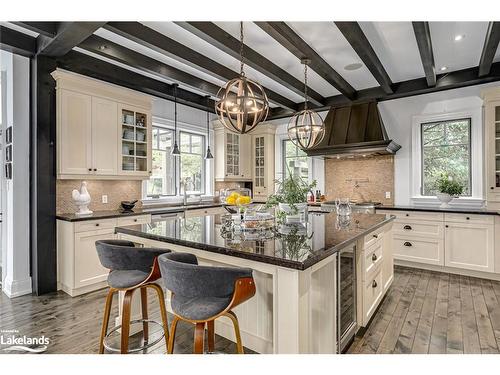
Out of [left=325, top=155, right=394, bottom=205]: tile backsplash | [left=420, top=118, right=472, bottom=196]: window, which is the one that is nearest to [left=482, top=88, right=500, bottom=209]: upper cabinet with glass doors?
[left=420, top=118, right=472, bottom=196]: window

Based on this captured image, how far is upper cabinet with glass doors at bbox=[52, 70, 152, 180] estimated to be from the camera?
3.39 m

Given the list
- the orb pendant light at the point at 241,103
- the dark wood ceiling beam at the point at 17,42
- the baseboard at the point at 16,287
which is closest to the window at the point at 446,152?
the orb pendant light at the point at 241,103

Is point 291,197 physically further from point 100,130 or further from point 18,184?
point 18,184

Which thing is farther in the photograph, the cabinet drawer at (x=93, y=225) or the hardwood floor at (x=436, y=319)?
the cabinet drawer at (x=93, y=225)

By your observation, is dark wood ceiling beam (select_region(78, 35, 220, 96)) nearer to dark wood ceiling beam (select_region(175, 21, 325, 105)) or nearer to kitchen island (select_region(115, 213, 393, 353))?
dark wood ceiling beam (select_region(175, 21, 325, 105))

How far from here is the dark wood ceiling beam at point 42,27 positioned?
8.38 feet

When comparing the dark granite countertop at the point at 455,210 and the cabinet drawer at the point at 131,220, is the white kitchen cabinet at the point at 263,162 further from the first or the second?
the cabinet drawer at the point at 131,220

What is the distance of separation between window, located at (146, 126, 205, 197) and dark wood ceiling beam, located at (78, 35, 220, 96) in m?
1.17

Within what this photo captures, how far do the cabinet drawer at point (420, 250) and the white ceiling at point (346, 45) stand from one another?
2505 millimetres
